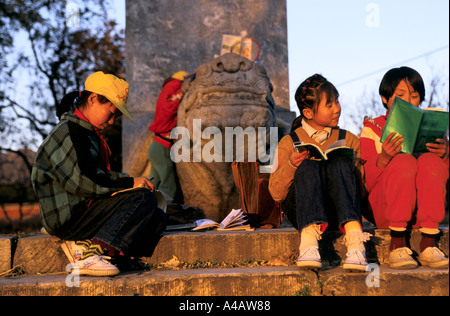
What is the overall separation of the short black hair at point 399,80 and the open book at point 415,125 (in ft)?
1.29

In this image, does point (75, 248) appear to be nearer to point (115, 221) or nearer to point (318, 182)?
point (115, 221)

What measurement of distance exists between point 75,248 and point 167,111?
2.59 m

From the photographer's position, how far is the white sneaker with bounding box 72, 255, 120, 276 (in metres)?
2.58

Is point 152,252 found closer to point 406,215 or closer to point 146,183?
point 146,183

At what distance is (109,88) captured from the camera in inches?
113

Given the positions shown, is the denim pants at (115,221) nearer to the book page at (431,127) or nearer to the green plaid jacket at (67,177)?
the green plaid jacket at (67,177)

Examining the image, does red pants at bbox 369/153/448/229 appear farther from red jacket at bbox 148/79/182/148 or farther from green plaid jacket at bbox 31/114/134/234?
red jacket at bbox 148/79/182/148

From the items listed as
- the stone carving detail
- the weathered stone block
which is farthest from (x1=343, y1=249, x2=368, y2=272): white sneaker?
the stone carving detail

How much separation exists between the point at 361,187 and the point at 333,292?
741 mm

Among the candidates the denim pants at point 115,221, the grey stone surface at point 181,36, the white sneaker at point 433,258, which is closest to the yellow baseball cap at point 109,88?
the denim pants at point 115,221

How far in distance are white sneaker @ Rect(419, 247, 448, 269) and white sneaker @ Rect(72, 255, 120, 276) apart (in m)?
1.70

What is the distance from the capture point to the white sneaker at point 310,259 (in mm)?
2461

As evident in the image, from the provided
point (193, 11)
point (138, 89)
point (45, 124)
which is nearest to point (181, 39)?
point (193, 11)

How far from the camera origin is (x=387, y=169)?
2.70 m
